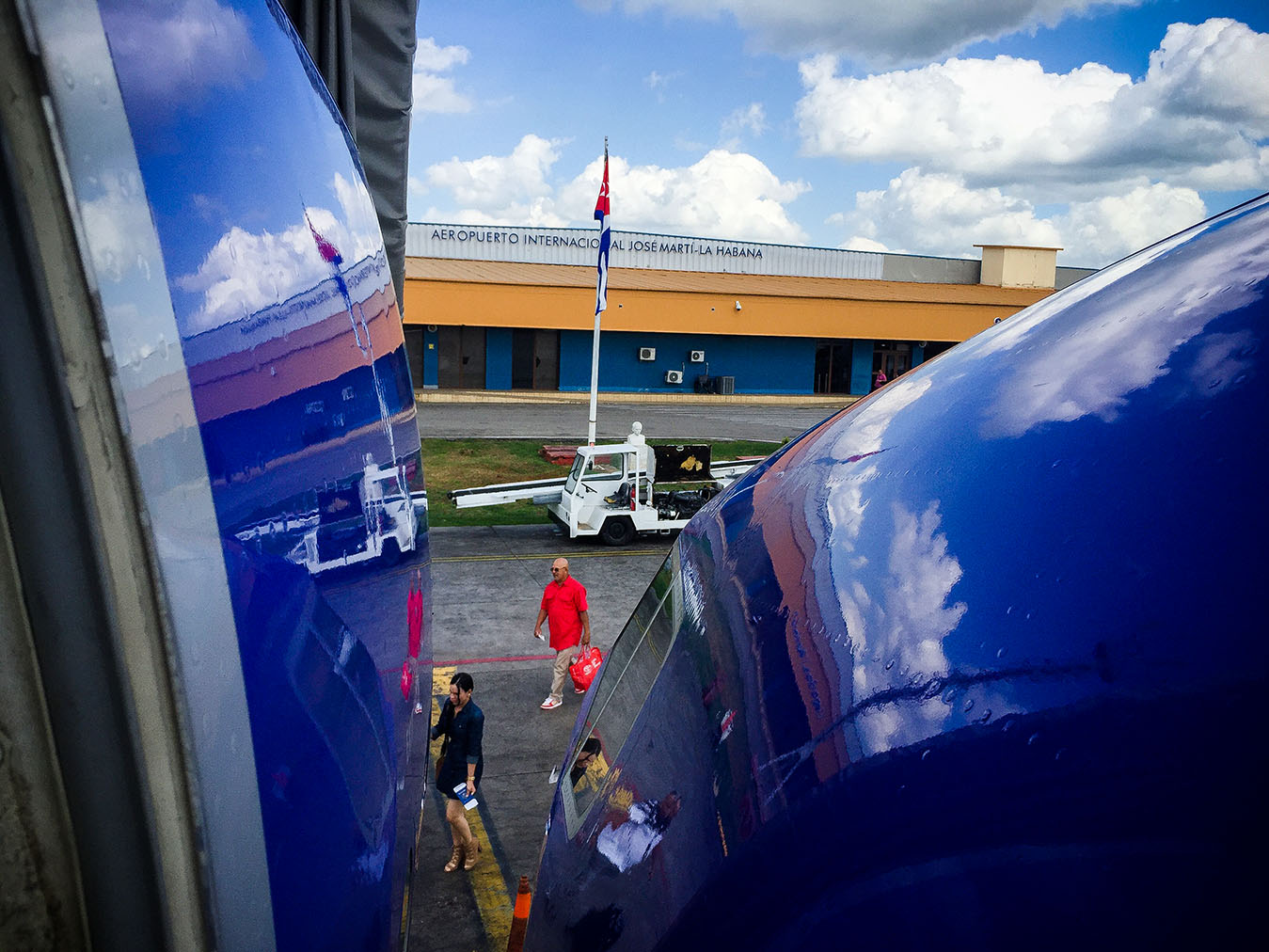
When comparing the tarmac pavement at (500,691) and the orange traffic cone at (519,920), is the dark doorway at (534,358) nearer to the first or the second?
the tarmac pavement at (500,691)

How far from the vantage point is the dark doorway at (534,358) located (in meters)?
38.6

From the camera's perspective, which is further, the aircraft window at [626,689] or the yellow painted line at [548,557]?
the yellow painted line at [548,557]

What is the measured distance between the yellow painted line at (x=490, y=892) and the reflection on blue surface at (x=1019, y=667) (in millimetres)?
4610

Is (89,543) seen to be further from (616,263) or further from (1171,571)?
(616,263)

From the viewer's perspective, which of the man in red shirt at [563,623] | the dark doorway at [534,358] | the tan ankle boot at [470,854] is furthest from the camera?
the dark doorway at [534,358]

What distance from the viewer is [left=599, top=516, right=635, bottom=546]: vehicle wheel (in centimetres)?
1636

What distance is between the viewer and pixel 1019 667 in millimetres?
1240

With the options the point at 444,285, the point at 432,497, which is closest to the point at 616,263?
the point at 444,285

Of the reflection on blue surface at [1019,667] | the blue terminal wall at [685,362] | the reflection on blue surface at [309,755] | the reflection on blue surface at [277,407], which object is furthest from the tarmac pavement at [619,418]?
the reflection on blue surface at [309,755]

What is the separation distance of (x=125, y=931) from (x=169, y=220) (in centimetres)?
86

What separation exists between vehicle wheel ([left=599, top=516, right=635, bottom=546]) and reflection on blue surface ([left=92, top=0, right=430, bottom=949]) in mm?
14023

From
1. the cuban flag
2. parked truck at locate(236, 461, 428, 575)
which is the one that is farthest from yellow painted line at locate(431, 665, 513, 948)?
the cuban flag

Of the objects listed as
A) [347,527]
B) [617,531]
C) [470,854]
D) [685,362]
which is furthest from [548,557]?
[685,362]

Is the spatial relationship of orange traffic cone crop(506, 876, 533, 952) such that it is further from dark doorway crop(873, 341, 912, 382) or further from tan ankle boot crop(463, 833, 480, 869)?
dark doorway crop(873, 341, 912, 382)
